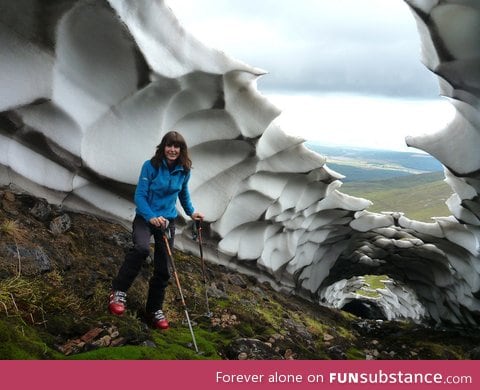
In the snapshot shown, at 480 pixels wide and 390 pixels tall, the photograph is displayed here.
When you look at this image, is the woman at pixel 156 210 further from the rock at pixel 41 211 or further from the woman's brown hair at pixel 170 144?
the rock at pixel 41 211

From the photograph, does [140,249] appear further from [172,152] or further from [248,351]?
[248,351]

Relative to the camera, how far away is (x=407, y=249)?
2373 centimetres

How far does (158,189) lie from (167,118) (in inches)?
161

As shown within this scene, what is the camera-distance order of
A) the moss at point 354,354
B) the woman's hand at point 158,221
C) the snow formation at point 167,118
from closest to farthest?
the woman's hand at point 158,221, the snow formation at point 167,118, the moss at point 354,354

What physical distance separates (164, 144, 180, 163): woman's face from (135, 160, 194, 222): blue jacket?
14 centimetres

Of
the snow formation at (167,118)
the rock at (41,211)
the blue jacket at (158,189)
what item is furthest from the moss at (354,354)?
the rock at (41,211)

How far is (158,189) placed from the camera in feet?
21.8

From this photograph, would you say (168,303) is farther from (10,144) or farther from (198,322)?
(10,144)

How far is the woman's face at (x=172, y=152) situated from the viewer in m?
6.47

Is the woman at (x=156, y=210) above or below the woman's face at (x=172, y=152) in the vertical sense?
below

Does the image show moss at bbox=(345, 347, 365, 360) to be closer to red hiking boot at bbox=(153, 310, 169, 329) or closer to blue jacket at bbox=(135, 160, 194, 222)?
red hiking boot at bbox=(153, 310, 169, 329)

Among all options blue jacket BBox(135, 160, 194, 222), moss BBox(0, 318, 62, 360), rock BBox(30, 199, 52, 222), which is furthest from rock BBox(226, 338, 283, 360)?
rock BBox(30, 199, 52, 222)

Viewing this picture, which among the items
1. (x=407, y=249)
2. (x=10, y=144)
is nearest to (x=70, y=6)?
(x=10, y=144)

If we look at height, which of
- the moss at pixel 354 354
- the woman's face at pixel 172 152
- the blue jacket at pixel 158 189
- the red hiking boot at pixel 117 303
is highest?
the woman's face at pixel 172 152
